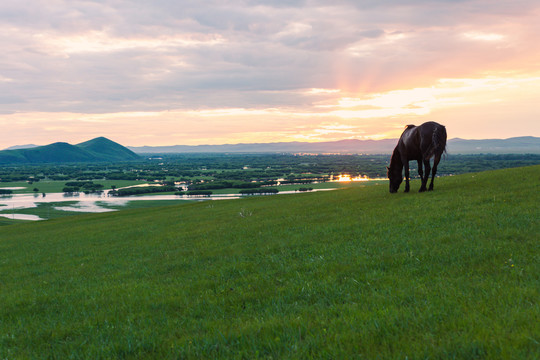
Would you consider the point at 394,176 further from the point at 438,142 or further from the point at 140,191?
the point at 140,191

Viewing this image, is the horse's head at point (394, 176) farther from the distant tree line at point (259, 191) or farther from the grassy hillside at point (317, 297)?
the distant tree line at point (259, 191)

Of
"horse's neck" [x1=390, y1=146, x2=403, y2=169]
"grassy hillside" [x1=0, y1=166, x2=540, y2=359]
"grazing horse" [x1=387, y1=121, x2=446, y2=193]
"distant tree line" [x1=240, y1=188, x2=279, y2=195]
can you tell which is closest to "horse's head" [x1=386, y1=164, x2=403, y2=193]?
"horse's neck" [x1=390, y1=146, x2=403, y2=169]

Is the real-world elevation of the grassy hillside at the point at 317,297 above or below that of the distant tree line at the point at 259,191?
above

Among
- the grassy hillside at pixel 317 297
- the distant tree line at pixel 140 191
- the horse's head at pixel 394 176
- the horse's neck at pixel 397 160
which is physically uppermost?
the horse's neck at pixel 397 160

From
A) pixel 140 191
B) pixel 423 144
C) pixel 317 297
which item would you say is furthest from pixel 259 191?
pixel 317 297

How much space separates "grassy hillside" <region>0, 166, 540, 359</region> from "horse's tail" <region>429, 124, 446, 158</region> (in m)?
5.51

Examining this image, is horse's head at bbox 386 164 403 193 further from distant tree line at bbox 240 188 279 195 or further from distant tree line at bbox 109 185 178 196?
distant tree line at bbox 109 185 178 196

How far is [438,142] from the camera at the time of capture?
19.8m

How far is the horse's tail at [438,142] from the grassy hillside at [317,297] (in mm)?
5507

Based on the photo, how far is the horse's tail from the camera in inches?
775

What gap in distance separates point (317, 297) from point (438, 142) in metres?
16.5

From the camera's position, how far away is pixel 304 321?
590 cm

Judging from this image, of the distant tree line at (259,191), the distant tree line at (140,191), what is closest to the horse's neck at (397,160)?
the distant tree line at (259,191)

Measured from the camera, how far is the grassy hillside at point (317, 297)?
499 cm
